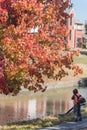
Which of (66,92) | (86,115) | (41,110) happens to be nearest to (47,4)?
(86,115)

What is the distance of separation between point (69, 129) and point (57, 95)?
107 feet

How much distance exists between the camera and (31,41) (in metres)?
18.8

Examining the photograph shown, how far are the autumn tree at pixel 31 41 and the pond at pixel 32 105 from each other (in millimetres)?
8499

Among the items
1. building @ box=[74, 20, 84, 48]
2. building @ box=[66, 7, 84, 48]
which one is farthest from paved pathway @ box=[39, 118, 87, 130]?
building @ box=[74, 20, 84, 48]

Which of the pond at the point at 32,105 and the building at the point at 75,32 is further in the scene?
the building at the point at 75,32

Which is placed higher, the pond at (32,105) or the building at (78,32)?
the building at (78,32)

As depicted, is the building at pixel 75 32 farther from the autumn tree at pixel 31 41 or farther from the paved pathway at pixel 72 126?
the autumn tree at pixel 31 41

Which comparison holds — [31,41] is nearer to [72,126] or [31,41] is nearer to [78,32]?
[72,126]

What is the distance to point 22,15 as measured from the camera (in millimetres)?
18688

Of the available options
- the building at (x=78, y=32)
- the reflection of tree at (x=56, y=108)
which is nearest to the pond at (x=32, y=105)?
the reflection of tree at (x=56, y=108)

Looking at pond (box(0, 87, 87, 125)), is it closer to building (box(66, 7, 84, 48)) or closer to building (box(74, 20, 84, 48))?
building (box(66, 7, 84, 48))

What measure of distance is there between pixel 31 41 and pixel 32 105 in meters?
22.9

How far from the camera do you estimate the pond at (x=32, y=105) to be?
107ft

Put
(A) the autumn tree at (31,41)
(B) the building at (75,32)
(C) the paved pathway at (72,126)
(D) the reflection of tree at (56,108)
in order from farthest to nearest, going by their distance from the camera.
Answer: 1. (B) the building at (75,32)
2. (D) the reflection of tree at (56,108)
3. (C) the paved pathway at (72,126)
4. (A) the autumn tree at (31,41)
